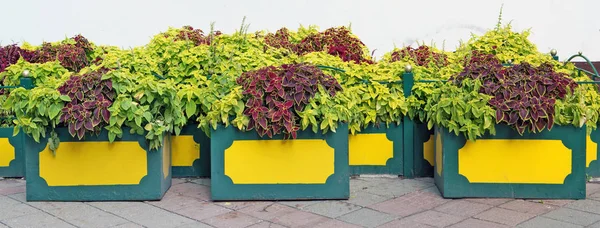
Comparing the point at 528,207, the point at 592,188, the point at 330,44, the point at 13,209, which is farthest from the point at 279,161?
the point at 592,188

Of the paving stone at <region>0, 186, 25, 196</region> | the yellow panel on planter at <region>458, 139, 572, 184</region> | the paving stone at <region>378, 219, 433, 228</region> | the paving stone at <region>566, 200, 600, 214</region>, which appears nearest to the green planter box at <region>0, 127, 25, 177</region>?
the paving stone at <region>0, 186, 25, 196</region>

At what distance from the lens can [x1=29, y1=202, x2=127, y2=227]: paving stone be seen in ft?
13.4

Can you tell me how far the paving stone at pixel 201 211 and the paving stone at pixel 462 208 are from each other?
1614 millimetres

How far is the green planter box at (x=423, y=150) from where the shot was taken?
5.32 m

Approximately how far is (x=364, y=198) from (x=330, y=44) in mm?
2263

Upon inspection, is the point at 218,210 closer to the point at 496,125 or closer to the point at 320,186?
the point at 320,186

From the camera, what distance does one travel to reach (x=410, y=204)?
452cm

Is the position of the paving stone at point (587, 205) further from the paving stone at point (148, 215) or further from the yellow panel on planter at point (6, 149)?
the yellow panel on planter at point (6, 149)

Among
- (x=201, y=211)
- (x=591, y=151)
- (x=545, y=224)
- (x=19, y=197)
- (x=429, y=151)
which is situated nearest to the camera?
(x=545, y=224)

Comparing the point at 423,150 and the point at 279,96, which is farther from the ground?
the point at 279,96

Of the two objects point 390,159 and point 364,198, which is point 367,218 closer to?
point 364,198

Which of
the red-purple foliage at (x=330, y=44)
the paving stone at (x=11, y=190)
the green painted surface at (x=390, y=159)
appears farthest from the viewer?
the red-purple foliage at (x=330, y=44)

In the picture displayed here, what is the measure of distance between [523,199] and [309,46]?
2926mm

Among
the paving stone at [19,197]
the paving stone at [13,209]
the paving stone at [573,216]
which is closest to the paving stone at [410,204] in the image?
the paving stone at [573,216]
